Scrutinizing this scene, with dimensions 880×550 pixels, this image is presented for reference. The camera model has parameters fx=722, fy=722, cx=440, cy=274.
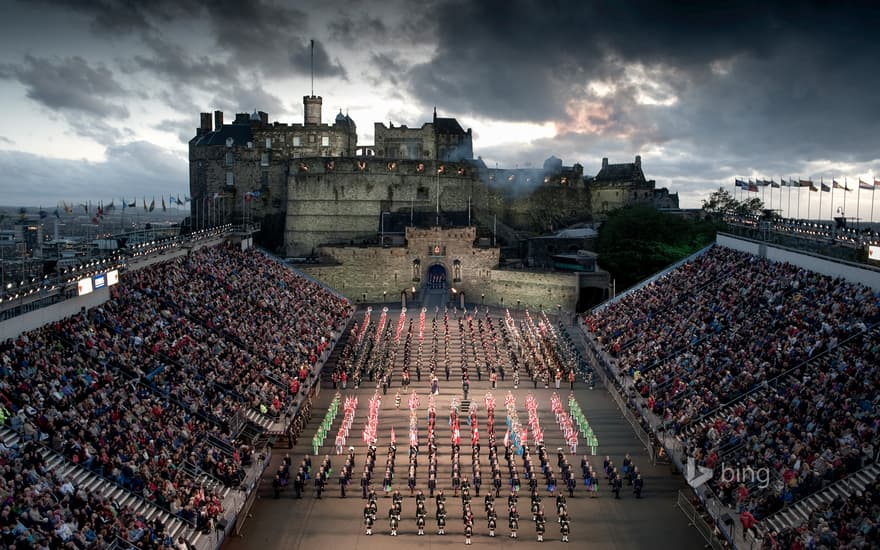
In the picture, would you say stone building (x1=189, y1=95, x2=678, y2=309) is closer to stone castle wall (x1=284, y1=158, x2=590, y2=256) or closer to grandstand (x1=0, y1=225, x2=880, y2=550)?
stone castle wall (x1=284, y1=158, x2=590, y2=256)

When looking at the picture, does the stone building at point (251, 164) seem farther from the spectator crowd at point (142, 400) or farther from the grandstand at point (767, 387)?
the grandstand at point (767, 387)

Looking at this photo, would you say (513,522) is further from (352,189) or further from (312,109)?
(312,109)

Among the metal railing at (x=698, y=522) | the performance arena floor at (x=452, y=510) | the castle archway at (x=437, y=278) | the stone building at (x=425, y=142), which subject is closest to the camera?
the metal railing at (x=698, y=522)

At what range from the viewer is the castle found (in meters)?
70.8

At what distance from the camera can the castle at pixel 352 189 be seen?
7075 cm

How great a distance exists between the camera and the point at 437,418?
31703 mm

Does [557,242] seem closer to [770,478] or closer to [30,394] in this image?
[770,478]

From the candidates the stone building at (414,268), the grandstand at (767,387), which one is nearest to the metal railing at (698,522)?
the grandstand at (767,387)

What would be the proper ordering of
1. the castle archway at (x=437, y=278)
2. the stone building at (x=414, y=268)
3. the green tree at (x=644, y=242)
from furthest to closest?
the castle archway at (x=437, y=278), the stone building at (x=414, y=268), the green tree at (x=644, y=242)

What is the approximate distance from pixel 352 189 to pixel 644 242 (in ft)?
95.1

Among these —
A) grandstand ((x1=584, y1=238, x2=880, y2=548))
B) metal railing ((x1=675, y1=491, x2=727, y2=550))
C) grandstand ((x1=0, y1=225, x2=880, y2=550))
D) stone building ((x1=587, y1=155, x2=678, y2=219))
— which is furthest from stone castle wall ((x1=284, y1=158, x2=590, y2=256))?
metal railing ((x1=675, y1=491, x2=727, y2=550))

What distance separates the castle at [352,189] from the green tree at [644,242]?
511 inches

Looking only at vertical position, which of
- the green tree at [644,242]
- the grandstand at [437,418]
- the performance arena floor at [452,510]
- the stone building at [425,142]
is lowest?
the performance arena floor at [452,510]

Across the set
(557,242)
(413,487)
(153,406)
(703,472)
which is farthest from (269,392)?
(557,242)
